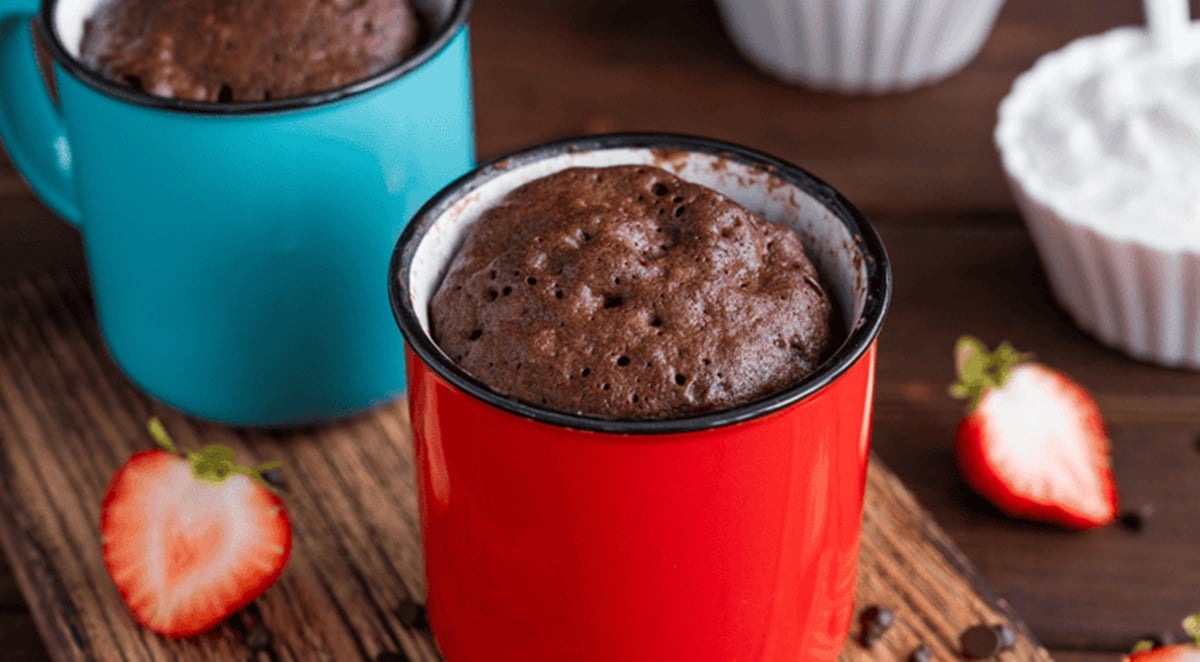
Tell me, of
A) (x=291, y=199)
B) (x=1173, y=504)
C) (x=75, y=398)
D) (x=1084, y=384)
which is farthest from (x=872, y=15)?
(x=75, y=398)

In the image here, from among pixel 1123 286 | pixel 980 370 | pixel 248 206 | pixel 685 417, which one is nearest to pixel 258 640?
pixel 248 206

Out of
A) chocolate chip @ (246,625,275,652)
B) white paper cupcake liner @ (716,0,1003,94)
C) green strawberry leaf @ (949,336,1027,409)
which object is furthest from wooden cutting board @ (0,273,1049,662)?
white paper cupcake liner @ (716,0,1003,94)

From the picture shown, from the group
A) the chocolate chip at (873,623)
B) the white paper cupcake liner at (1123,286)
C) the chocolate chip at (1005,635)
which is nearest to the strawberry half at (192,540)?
the chocolate chip at (873,623)

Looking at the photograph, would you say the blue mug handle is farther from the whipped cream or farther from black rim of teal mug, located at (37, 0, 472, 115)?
the whipped cream

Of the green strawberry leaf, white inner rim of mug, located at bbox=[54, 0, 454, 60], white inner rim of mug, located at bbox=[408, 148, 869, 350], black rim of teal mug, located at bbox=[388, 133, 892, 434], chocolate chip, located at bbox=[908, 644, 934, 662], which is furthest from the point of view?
the green strawberry leaf

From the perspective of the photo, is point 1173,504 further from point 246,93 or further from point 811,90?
point 246,93

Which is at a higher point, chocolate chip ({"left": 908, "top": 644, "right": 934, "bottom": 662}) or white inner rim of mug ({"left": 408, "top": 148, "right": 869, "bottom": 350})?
white inner rim of mug ({"left": 408, "top": 148, "right": 869, "bottom": 350})

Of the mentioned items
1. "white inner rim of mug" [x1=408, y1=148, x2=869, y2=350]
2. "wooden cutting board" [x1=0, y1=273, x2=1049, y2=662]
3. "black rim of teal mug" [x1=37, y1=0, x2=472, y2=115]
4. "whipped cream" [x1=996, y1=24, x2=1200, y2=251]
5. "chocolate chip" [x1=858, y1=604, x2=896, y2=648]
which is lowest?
"wooden cutting board" [x1=0, y1=273, x2=1049, y2=662]

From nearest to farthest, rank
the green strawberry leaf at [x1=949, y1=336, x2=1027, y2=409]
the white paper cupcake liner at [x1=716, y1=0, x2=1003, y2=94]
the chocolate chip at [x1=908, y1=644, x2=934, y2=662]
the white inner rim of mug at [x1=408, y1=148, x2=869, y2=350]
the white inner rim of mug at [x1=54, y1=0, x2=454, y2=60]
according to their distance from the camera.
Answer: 1. the white inner rim of mug at [x1=408, y1=148, x2=869, y2=350]
2. the chocolate chip at [x1=908, y1=644, x2=934, y2=662]
3. the white inner rim of mug at [x1=54, y1=0, x2=454, y2=60]
4. the green strawberry leaf at [x1=949, y1=336, x2=1027, y2=409]
5. the white paper cupcake liner at [x1=716, y1=0, x2=1003, y2=94]

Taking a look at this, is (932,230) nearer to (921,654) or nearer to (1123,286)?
(1123,286)
